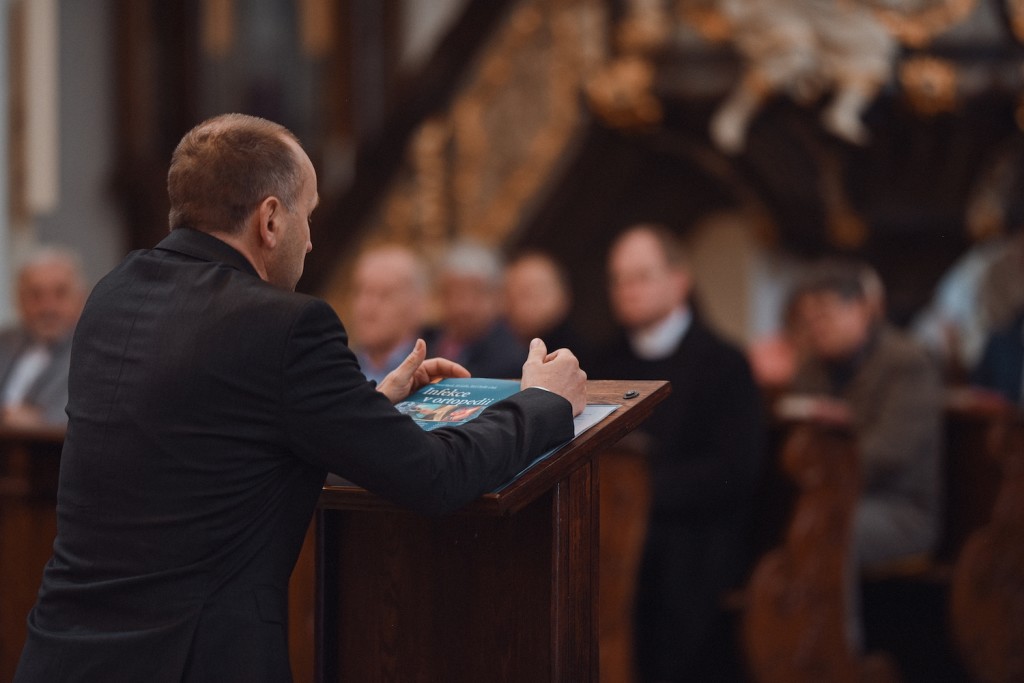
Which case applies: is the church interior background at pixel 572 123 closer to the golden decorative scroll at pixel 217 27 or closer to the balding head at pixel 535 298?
the golden decorative scroll at pixel 217 27

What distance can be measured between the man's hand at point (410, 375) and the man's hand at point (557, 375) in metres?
0.19

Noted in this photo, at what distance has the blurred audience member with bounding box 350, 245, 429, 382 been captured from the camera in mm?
5066

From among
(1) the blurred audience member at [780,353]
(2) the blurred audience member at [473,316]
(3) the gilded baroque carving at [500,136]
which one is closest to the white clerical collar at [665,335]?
(2) the blurred audience member at [473,316]

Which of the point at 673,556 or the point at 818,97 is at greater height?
the point at 818,97

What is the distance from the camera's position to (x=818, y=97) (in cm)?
719

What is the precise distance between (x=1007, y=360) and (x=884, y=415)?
80.5 inches

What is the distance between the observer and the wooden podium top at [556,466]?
2.16 meters

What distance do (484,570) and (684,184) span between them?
7184 millimetres

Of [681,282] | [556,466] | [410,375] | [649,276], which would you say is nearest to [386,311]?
[649,276]

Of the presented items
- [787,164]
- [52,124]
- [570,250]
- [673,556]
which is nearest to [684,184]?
[570,250]

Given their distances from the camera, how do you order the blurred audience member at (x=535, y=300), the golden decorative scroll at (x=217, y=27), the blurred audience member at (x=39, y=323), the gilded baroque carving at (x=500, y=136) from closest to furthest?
the blurred audience member at (x=39, y=323) → the blurred audience member at (x=535, y=300) → the gilded baroque carving at (x=500, y=136) → the golden decorative scroll at (x=217, y=27)

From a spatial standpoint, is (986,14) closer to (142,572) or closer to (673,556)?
(673,556)

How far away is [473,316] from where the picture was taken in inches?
221

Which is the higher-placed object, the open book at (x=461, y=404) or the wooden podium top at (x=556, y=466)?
the open book at (x=461, y=404)
